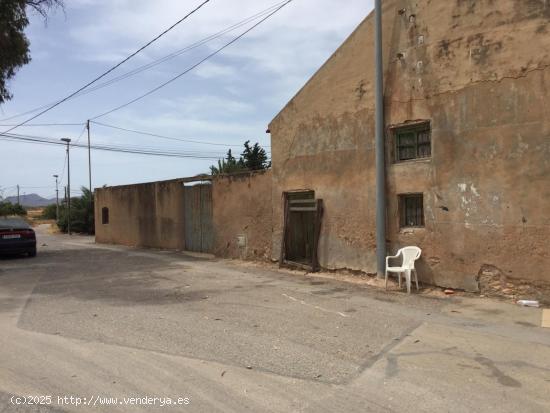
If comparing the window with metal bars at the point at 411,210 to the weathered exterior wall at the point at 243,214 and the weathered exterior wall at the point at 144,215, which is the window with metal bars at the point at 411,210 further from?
the weathered exterior wall at the point at 144,215

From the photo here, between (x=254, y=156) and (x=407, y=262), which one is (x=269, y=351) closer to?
(x=407, y=262)

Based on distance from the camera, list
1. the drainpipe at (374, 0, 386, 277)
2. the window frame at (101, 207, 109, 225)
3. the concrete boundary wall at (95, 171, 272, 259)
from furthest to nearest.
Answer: the window frame at (101, 207, 109, 225) < the concrete boundary wall at (95, 171, 272, 259) < the drainpipe at (374, 0, 386, 277)

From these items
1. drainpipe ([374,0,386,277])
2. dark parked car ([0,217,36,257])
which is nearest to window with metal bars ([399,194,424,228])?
drainpipe ([374,0,386,277])

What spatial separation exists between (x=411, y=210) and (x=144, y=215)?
45.2 feet

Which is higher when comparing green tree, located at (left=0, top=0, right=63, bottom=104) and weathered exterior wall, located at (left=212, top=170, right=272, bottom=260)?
green tree, located at (left=0, top=0, right=63, bottom=104)

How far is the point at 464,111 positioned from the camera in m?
9.20

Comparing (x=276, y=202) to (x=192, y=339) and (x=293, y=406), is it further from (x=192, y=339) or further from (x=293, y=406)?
(x=293, y=406)

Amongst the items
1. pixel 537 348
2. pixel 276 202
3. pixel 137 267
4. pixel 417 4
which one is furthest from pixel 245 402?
pixel 137 267

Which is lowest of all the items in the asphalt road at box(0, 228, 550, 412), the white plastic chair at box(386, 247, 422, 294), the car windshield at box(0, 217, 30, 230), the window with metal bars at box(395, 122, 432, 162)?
the asphalt road at box(0, 228, 550, 412)

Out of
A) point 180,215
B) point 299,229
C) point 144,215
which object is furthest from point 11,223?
point 299,229

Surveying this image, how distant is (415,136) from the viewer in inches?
408

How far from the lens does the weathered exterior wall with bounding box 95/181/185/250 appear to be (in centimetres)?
1922

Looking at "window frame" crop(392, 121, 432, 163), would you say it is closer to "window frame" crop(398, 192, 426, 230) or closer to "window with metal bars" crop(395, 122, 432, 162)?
"window with metal bars" crop(395, 122, 432, 162)

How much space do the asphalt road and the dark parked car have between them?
25.2 ft
